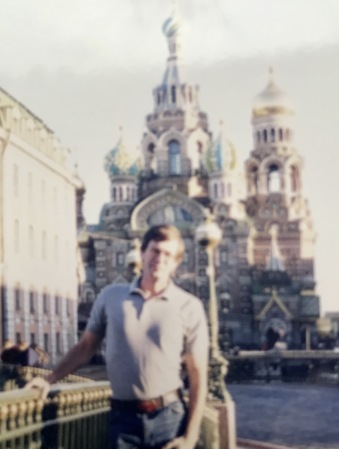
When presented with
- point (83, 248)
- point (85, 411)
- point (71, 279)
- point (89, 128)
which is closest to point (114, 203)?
point (83, 248)

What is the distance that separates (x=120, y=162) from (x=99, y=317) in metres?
41.1

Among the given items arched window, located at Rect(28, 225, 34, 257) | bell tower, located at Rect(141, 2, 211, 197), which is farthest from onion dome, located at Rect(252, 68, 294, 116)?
arched window, located at Rect(28, 225, 34, 257)

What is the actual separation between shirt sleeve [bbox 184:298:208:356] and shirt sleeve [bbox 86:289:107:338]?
368 mm

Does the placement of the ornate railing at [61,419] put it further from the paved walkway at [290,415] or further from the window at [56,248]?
the window at [56,248]

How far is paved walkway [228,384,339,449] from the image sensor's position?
9906mm

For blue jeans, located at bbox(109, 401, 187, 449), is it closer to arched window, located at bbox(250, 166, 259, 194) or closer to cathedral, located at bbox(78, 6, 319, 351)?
cathedral, located at bbox(78, 6, 319, 351)

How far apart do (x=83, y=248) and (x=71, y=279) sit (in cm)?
1985

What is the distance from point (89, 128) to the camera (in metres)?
9.96

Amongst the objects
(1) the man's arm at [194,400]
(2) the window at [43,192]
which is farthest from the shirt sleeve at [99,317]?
(2) the window at [43,192]

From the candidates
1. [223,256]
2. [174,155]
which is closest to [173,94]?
[174,155]

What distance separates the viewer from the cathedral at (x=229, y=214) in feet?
129

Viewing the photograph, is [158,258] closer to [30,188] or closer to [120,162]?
[30,188]

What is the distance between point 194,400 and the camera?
11.6 feet

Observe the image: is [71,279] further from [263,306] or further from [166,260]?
[263,306]
